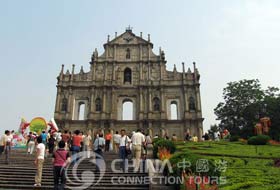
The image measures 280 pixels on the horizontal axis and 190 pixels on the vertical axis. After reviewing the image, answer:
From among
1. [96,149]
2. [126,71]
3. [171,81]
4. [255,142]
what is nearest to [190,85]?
[171,81]

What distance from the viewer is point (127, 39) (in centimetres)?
3788

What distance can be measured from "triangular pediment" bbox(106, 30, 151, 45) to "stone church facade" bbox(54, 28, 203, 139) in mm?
182

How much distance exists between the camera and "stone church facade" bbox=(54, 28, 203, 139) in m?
32.0

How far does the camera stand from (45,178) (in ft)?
32.0

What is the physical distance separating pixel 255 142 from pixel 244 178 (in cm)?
1380

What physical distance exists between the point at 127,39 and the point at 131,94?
340 inches

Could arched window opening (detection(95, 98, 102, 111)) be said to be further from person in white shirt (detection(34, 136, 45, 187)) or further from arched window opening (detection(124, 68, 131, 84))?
person in white shirt (detection(34, 136, 45, 187))

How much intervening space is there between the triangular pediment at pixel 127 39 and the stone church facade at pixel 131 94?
18 cm

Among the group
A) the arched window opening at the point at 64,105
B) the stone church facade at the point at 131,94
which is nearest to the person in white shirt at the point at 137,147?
the stone church facade at the point at 131,94

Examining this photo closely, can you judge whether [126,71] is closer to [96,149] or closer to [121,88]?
[121,88]

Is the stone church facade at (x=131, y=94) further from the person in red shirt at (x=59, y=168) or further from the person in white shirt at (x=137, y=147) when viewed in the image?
the person in red shirt at (x=59, y=168)

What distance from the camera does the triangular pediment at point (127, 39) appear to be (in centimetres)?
3747

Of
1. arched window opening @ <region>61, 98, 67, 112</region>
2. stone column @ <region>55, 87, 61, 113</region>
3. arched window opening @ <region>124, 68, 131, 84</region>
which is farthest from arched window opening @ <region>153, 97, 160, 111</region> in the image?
stone column @ <region>55, 87, 61, 113</region>

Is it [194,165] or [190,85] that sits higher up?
[190,85]
